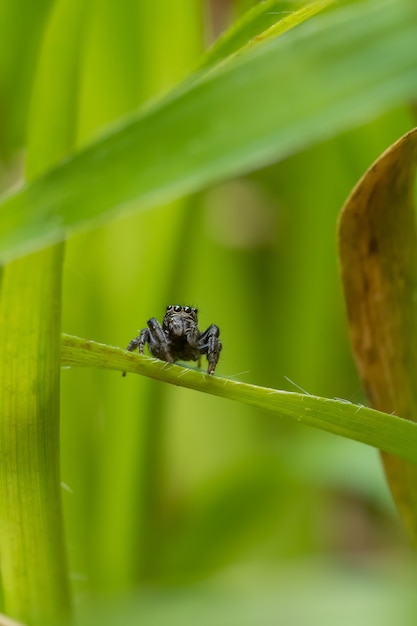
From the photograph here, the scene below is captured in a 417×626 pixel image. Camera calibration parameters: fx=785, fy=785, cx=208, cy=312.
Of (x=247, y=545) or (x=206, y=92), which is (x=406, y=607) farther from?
(x=247, y=545)

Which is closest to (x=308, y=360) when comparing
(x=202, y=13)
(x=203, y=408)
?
(x=203, y=408)

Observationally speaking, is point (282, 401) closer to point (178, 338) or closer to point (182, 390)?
point (178, 338)

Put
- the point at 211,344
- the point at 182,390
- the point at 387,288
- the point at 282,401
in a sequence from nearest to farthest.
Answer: the point at 282,401 < the point at 387,288 < the point at 211,344 < the point at 182,390

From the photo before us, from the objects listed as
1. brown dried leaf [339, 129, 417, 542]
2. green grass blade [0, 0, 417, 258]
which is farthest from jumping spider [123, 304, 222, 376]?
green grass blade [0, 0, 417, 258]

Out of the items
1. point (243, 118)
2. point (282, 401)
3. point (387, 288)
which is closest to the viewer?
point (243, 118)

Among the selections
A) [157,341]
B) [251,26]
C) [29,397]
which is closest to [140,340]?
→ [157,341]

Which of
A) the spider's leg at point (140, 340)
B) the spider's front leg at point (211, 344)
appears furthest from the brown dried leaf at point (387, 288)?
the spider's leg at point (140, 340)

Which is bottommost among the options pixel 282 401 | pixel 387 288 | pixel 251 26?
pixel 282 401
